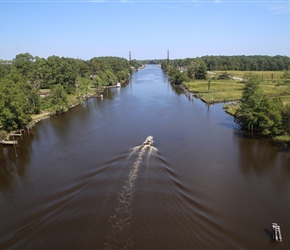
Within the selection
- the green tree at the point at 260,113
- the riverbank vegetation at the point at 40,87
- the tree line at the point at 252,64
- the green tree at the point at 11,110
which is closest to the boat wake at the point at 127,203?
the green tree at the point at 260,113

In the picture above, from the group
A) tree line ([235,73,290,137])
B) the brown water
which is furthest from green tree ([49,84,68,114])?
tree line ([235,73,290,137])

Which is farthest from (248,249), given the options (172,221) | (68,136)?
(68,136)

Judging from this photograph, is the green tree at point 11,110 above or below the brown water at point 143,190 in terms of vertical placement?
above

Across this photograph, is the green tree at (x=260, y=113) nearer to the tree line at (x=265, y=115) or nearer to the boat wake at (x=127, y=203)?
the tree line at (x=265, y=115)

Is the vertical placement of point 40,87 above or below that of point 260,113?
above

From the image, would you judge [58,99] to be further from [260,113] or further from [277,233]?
[277,233]

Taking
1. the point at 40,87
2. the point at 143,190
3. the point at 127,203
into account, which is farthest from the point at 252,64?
the point at 127,203
